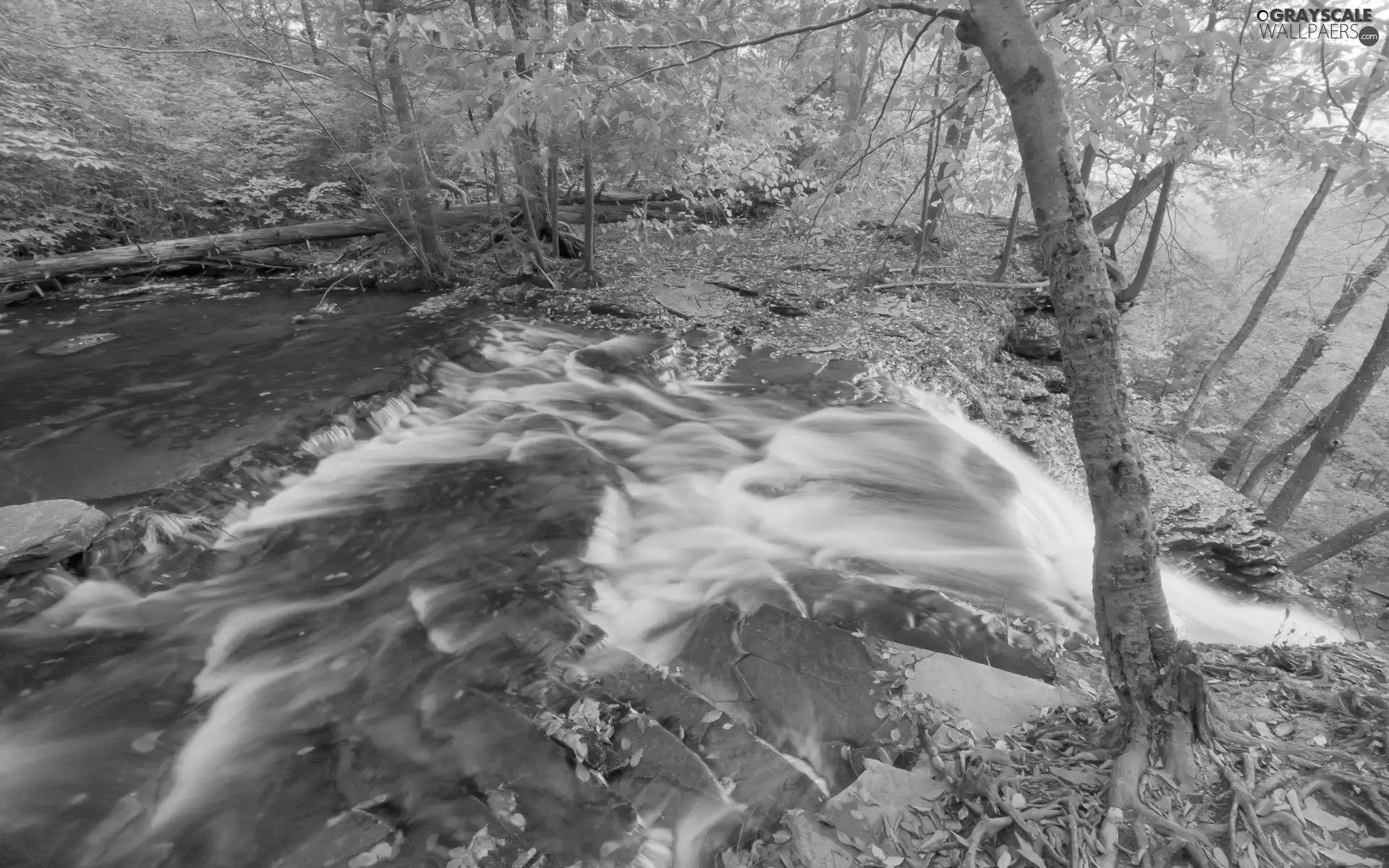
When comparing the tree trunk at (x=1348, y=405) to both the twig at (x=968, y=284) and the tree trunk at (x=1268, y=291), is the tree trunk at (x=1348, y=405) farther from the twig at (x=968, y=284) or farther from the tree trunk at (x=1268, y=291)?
the twig at (x=968, y=284)

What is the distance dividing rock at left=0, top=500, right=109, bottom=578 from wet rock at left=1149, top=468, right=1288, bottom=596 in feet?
27.6

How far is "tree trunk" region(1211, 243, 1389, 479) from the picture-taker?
8.91 m

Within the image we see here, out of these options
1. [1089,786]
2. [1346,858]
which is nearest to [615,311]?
[1089,786]

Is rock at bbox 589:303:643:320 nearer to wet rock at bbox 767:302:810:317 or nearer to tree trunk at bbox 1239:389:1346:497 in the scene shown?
wet rock at bbox 767:302:810:317

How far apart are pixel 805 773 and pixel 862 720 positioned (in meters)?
0.43

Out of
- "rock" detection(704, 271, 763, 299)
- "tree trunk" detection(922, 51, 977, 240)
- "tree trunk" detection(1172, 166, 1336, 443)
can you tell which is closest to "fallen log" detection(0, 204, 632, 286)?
"rock" detection(704, 271, 763, 299)

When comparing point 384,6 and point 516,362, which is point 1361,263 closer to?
point 516,362

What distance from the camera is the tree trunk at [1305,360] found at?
8914mm

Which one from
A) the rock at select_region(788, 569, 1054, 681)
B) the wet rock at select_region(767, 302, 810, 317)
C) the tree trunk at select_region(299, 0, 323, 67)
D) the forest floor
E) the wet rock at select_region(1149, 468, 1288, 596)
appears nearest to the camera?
the forest floor

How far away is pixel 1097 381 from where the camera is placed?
227cm

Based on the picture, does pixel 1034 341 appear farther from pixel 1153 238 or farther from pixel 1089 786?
pixel 1089 786

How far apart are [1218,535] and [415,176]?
11537mm

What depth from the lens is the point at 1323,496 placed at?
1304 centimetres

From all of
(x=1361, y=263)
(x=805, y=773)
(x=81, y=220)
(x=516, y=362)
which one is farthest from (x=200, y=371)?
(x=1361, y=263)
